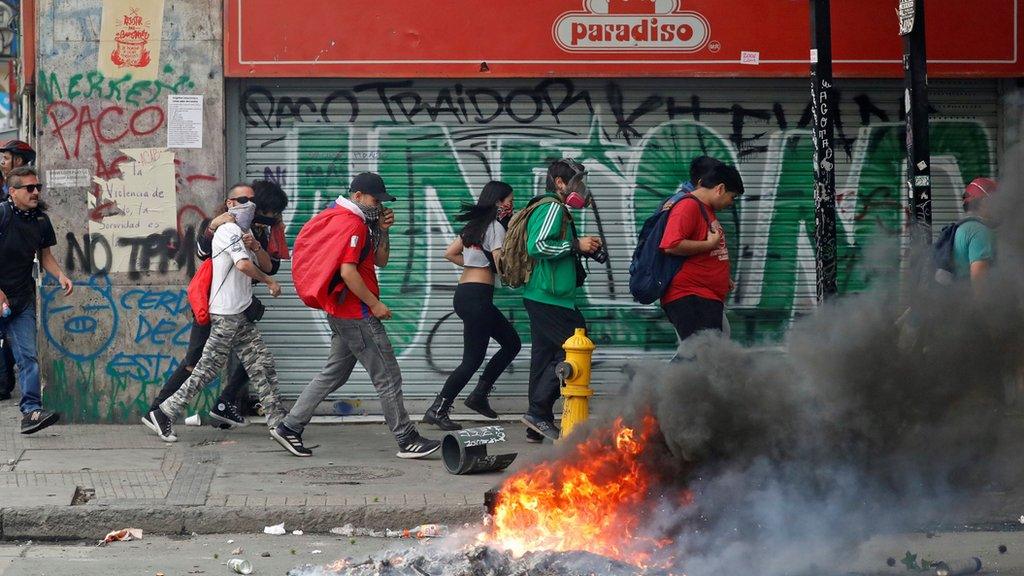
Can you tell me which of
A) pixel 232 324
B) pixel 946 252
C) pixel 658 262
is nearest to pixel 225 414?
pixel 232 324

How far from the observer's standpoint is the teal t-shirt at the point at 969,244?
779 centimetres

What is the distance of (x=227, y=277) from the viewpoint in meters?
9.33

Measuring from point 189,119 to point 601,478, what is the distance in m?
5.33

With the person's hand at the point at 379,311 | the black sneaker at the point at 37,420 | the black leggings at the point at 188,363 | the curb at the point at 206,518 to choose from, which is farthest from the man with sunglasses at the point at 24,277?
the person's hand at the point at 379,311

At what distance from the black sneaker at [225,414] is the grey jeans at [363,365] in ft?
3.99

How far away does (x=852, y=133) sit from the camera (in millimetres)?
10688

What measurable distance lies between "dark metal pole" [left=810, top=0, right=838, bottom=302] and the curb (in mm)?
2807

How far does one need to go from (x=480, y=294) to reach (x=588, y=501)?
4.05m

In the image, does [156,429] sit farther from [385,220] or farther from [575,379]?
[575,379]

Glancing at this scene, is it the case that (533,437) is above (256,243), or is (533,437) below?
below

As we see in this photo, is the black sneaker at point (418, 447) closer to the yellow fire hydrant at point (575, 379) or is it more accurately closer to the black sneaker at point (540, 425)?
the black sneaker at point (540, 425)

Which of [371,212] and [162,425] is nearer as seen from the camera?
[371,212]

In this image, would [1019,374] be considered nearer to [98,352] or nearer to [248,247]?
[248,247]

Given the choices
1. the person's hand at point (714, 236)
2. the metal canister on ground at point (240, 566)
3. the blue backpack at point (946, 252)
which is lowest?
the metal canister on ground at point (240, 566)
